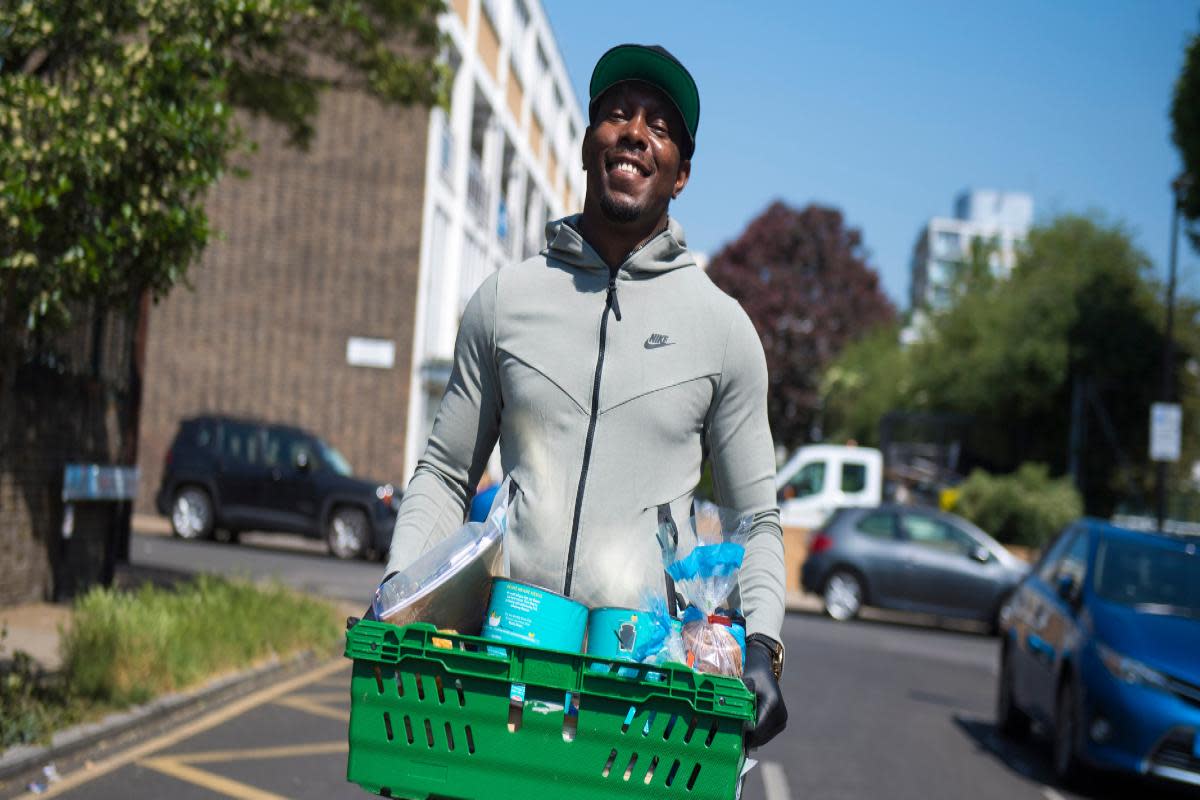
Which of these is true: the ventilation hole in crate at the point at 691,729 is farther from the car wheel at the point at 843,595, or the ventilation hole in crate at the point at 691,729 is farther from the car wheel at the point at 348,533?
the car wheel at the point at 348,533

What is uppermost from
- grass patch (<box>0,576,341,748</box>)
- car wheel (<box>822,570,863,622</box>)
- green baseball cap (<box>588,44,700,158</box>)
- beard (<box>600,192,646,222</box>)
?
green baseball cap (<box>588,44,700,158</box>)

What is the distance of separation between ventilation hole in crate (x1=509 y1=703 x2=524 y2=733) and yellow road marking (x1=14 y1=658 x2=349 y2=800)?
4707mm

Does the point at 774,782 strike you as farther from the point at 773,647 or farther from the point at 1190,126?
the point at 1190,126

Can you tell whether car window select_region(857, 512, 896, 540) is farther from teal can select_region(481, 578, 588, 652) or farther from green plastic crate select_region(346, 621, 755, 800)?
green plastic crate select_region(346, 621, 755, 800)

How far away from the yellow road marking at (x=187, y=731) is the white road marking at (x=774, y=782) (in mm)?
3238

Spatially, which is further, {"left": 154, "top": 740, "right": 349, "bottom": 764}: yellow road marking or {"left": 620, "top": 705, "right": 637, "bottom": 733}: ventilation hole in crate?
{"left": 154, "top": 740, "right": 349, "bottom": 764}: yellow road marking

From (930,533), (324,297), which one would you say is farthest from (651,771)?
(324,297)

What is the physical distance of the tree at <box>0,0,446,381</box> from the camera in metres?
6.72

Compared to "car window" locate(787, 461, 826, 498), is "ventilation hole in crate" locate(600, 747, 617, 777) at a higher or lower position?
higher

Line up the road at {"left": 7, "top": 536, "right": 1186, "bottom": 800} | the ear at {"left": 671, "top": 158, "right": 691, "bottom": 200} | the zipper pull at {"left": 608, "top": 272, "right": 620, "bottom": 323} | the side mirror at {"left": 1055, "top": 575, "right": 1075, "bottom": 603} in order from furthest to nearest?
the side mirror at {"left": 1055, "top": 575, "right": 1075, "bottom": 603} → the road at {"left": 7, "top": 536, "right": 1186, "bottom": 800} → the ear at {"left": 671, "top": 158, "right": 691, "bottom": 200} → the zipper pull at {"left": 608, "top": 272, "right": 620, "bottom": 323}

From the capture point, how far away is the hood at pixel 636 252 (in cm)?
282

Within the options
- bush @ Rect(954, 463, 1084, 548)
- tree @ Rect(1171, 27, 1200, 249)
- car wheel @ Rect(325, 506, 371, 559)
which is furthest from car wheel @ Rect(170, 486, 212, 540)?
tree @ Rect(1171, 27, 1200, 249)

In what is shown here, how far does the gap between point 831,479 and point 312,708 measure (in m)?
19.3

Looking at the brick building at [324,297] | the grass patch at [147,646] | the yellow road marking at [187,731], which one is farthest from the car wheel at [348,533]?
the yellow road marking at [187,731]
